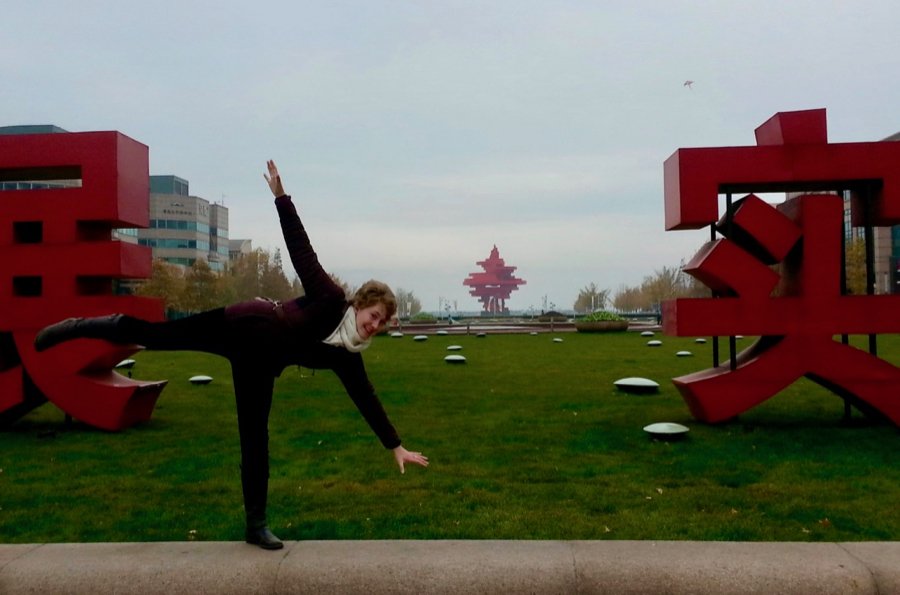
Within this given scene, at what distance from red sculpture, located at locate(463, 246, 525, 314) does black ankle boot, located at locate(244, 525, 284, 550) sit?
157126 millimetres

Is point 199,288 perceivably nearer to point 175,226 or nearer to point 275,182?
point 175,226

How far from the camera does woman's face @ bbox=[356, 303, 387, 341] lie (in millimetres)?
4461

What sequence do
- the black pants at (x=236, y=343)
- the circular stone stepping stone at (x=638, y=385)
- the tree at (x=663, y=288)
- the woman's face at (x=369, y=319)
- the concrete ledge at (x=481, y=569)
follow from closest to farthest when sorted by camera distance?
the concrete ledge at (x=481, y=569) → the woman's face at (x=369, y=319) → the black pants at (x=236, y=343) → the circular stone stepping stone at (x=638, y=385) → the tree at (x=663, y=288)

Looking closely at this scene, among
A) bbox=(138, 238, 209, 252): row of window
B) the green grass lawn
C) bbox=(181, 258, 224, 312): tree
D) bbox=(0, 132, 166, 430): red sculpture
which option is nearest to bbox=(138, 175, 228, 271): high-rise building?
bbox=(138, 238, 209, 252): row of window

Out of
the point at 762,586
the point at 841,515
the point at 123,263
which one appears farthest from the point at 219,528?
the point at 123,263

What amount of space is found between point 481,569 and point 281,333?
1808 mm

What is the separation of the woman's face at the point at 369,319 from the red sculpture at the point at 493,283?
158 m

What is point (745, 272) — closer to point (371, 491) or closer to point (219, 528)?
point (371, 491)

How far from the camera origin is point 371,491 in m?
7.05

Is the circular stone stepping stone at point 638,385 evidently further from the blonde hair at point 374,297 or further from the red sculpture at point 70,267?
the blonde hair at point 374,297

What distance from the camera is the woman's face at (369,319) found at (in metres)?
4.46

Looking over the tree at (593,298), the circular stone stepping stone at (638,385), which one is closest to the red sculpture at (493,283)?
the tree at (593,298)

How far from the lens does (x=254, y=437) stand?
4941 millimetres

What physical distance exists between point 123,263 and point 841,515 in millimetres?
8851
